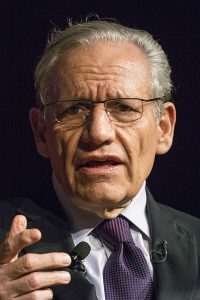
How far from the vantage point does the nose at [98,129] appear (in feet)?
6.20

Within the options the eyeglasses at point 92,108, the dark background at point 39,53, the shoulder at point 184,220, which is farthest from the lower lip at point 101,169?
the dark background at point 39,53

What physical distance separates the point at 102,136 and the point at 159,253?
472 millimetres

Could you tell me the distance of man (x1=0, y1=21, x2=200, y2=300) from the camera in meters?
1.93

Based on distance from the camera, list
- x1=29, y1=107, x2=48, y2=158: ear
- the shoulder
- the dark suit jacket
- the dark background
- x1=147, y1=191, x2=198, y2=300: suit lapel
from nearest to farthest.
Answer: the dark suit jacket
x1=147, y1=191, x2=198, y2=300: suit lapel
x1=29, y1=107, x2=48, y2=158: ear
the shoulder
the dark background

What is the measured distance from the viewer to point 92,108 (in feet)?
6.48

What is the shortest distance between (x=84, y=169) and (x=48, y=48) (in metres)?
0.47

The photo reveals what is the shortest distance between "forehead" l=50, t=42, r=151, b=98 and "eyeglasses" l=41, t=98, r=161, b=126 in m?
0.03

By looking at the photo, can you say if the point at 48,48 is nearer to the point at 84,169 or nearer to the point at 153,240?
the point at 84,169

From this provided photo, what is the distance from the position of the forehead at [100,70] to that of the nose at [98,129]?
0.07 metres

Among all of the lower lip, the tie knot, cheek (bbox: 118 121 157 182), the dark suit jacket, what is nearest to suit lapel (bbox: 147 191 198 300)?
the dark suit jacket

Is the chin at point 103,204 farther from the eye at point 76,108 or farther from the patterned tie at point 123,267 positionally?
the eye at point 76,108

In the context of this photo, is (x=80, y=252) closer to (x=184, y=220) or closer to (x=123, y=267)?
(x=123, y=267)

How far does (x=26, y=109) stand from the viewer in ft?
8.59

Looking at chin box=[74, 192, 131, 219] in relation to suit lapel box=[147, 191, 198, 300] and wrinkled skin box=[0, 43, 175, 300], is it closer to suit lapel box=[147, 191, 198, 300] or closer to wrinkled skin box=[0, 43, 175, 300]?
wrinkled skin box=[0, 43, 175, 300]
